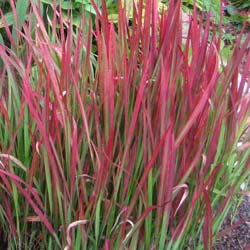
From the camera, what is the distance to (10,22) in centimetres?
201

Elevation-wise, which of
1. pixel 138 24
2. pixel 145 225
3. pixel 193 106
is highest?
pixel 138 24

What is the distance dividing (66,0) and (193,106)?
127 cm

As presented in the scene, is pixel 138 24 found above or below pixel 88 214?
above

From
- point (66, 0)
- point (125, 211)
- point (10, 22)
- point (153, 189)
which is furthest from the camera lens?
point (66, 0)

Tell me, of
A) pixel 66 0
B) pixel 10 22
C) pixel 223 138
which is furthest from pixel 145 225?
pixel 66 0

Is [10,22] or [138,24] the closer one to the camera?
[138,24]

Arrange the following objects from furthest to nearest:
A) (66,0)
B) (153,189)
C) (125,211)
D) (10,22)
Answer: (66,0) → (10,22) → (153,189) → (125,211)

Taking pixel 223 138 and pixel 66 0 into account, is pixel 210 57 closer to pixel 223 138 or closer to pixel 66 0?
pixel 223 138

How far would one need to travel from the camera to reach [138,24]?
1333 mm

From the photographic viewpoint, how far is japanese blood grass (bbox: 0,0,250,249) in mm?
1215

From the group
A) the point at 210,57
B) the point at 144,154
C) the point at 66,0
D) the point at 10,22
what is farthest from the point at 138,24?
the point at 66,0

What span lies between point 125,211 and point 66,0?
1.36 m

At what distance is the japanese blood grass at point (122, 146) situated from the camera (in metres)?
1.21

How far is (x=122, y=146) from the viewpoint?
1319mm
